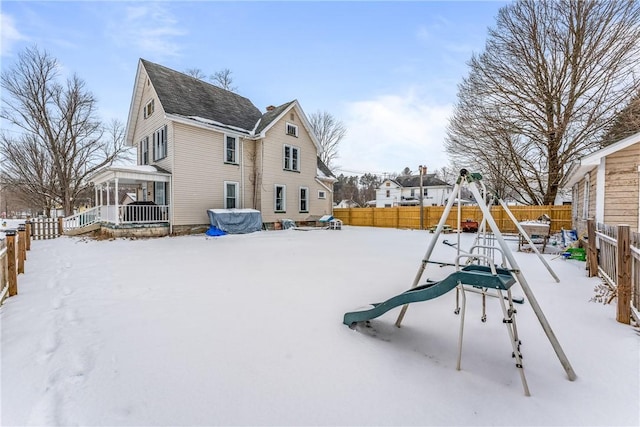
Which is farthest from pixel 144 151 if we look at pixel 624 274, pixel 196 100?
pixel 624 274

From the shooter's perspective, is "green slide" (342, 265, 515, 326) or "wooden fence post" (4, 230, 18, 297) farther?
"wooden fence post" (4, 230, 18, 297)

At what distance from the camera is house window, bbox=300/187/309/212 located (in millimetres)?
18634

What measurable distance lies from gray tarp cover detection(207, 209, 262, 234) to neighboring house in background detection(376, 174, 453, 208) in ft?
96.8

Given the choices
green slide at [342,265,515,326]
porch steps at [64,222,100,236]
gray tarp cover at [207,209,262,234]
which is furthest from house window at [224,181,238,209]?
green slide at [342,265,515,326]

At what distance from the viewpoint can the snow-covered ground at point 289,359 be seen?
2.00 metres

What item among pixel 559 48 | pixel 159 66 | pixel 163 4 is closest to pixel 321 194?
pixel 159 66

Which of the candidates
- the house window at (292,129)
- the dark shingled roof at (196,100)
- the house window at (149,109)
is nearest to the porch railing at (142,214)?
the dark shingled roof at (196,100)

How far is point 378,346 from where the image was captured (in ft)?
9.64

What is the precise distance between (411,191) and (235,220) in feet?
116

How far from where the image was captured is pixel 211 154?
47.9 ft

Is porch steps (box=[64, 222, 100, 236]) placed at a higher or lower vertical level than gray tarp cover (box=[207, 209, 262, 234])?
lower

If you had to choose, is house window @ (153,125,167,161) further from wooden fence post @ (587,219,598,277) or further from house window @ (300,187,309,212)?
wooden fence post @ (587,219,598,277)

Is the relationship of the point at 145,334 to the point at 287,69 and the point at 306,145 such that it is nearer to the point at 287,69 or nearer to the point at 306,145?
the point at 287,69

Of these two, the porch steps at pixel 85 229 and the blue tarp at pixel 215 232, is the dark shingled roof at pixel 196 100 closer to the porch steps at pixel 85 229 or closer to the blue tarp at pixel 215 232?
the blue tarp at pixel 215 232
